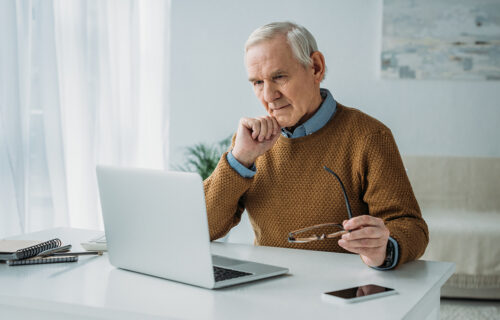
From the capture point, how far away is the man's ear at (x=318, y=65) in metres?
1.50

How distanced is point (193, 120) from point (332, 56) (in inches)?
43.6

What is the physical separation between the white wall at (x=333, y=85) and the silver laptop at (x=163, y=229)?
2.77 m

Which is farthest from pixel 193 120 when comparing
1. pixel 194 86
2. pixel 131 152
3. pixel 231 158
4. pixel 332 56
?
pixel 231 158

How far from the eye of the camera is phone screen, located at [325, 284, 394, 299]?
928mm

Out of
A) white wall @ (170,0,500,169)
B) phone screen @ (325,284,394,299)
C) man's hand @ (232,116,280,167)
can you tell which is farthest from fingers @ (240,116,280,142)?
white wall @ (170,0,500,169)

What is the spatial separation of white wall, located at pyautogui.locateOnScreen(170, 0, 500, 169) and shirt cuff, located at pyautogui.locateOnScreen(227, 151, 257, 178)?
7.95 feet

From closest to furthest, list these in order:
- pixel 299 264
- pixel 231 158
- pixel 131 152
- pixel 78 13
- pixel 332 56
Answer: pixel 299 264 → pixel 231 158 → pixel 78 13 → pixel 131 152 → pixel 332 56

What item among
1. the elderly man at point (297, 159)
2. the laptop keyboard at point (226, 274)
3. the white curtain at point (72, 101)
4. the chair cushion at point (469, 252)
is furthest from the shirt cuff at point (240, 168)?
the chair cushion at point (469, 252)

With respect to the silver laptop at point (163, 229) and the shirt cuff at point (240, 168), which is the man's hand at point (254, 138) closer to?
the shirt cuff at point (240, 168)

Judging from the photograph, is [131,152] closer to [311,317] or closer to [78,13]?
[78,13]

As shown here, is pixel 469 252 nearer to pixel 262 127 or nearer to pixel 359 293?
pixel 262 127

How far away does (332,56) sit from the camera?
373 centimetres

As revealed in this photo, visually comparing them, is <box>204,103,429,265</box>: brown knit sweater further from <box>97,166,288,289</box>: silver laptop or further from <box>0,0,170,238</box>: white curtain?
<box>0,0,170,238</box>: white curtain

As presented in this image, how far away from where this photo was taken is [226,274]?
1045 millimetres
